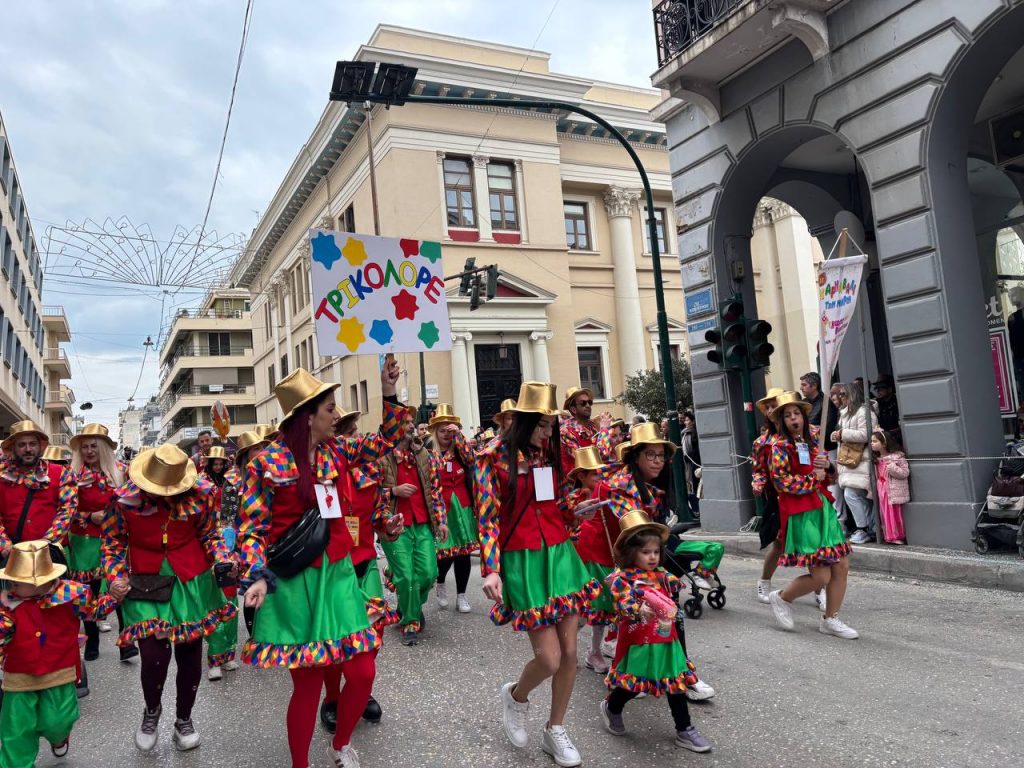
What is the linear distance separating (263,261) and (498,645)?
43.2m

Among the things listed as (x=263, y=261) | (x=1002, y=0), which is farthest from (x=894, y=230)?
(x=263, y=261)

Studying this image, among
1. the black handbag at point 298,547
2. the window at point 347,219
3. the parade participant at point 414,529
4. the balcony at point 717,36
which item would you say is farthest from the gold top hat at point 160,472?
the window at point 347,219

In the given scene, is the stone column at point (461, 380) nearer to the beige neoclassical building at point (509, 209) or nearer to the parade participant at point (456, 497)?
the beige neoclassical building at point (509, 209)

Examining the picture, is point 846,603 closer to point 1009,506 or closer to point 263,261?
point 1009,506

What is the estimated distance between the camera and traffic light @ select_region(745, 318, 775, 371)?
1112 cm

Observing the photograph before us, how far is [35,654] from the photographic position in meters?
4.20

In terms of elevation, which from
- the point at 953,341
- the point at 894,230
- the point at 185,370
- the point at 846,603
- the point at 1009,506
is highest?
the point at 185,370

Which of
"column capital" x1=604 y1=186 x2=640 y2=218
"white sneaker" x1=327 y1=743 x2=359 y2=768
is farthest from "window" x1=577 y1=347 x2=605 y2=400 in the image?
"white sneaker" x1=327 y1=743 x2=359 y2=768

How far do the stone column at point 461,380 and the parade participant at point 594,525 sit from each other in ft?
73.0

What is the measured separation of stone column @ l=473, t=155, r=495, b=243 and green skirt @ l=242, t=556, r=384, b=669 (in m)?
26.0

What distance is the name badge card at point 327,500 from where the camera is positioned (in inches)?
144

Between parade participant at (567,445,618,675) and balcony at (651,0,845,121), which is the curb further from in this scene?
balcony at (651,0,845,121)

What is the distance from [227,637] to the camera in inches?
238

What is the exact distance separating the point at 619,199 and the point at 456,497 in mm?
26798
